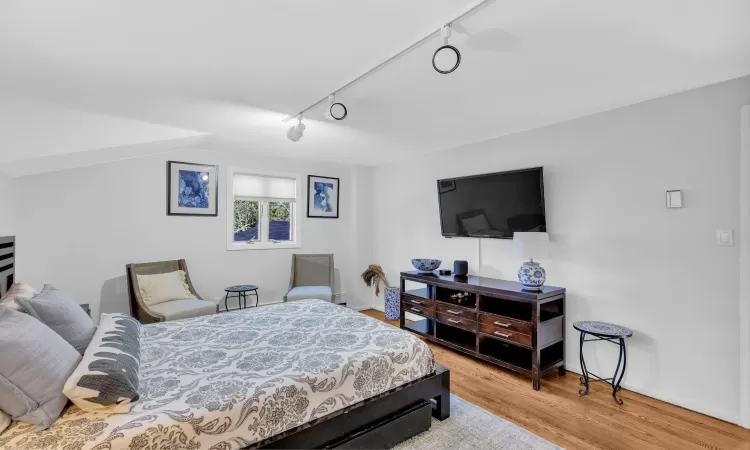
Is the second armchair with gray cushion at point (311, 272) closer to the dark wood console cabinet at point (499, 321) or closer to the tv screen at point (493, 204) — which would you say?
the dark wood console cabinet at point (499, 321)

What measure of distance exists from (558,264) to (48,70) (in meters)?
4.00

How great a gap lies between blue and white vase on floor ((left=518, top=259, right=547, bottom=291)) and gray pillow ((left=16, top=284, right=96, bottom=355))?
10.5 feet

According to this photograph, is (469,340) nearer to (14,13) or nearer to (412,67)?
(412,67)

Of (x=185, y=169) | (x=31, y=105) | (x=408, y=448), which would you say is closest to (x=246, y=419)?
(x=408, y=448)

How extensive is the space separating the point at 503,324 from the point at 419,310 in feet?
3.53

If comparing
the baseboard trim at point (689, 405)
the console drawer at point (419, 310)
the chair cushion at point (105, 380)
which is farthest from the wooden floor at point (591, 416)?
the chair cushion at point (105, 380)

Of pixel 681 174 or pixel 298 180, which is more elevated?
pixel 298 180

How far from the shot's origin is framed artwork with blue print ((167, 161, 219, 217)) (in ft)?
13.9

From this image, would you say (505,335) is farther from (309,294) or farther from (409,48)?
(409,48)

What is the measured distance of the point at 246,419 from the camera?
1.57 metres

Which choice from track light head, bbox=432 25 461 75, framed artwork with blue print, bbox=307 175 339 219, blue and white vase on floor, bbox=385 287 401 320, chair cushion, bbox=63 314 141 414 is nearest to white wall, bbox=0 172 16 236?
chair cushion, bbox=63 314 141 414

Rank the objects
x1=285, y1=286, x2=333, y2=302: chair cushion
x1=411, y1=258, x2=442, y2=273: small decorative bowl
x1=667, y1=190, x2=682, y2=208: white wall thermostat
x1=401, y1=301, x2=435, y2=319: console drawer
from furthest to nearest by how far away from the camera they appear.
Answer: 1. x1=285, y1=286, x2=333, y2=302: chair cushion
2. x1=411, y1=258, x2=442, y2=273: small decorative bowl
3. x1=401, y1=301, x2=435, y2=319: console drawer
4. x1=667, y1=190, x2=682, y2=208: white wall thermostat

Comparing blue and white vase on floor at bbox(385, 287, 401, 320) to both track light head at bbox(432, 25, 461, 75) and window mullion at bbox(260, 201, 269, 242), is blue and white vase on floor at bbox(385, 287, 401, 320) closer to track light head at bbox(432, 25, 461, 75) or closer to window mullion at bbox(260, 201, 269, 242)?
window mullion at bbox(260, 201, 269, 242)

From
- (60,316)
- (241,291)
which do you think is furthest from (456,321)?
(60,316)
